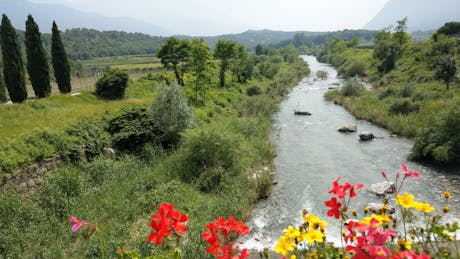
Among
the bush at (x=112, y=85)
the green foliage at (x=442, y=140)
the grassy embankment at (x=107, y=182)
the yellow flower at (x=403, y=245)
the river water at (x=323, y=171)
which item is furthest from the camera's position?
the bush at (x=112, y=85)

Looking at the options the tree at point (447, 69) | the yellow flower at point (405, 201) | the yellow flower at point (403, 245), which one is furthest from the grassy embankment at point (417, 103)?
the yellow flower at point (403, 245)

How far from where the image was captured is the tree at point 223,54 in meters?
42.4

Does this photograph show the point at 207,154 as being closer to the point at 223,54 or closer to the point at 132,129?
the point at 132,129

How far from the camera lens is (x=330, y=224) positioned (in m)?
11.8

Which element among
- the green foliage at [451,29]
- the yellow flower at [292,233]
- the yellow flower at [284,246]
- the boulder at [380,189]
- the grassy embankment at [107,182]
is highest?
the green foliage at [451,29]

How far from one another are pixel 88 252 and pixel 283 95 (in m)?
38.1

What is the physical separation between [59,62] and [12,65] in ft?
12.4

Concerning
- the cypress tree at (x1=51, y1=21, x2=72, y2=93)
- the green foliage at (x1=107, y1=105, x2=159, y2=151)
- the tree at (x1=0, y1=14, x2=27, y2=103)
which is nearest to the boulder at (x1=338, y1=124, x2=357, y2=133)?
the green foliage at (x1=107, y1=105, x2=159, y2=151)

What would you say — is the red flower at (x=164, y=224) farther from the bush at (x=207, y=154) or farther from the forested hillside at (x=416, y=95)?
the forested hillside at (x=416, y=95)

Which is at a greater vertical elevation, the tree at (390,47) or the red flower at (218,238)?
the tree at (390,47)

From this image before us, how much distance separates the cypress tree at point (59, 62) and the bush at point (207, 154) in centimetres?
1920

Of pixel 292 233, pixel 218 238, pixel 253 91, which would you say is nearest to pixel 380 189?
pixel 292 233

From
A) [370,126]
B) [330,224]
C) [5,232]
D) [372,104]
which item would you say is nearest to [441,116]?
[370,126]

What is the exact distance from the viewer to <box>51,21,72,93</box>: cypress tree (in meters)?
28.2
